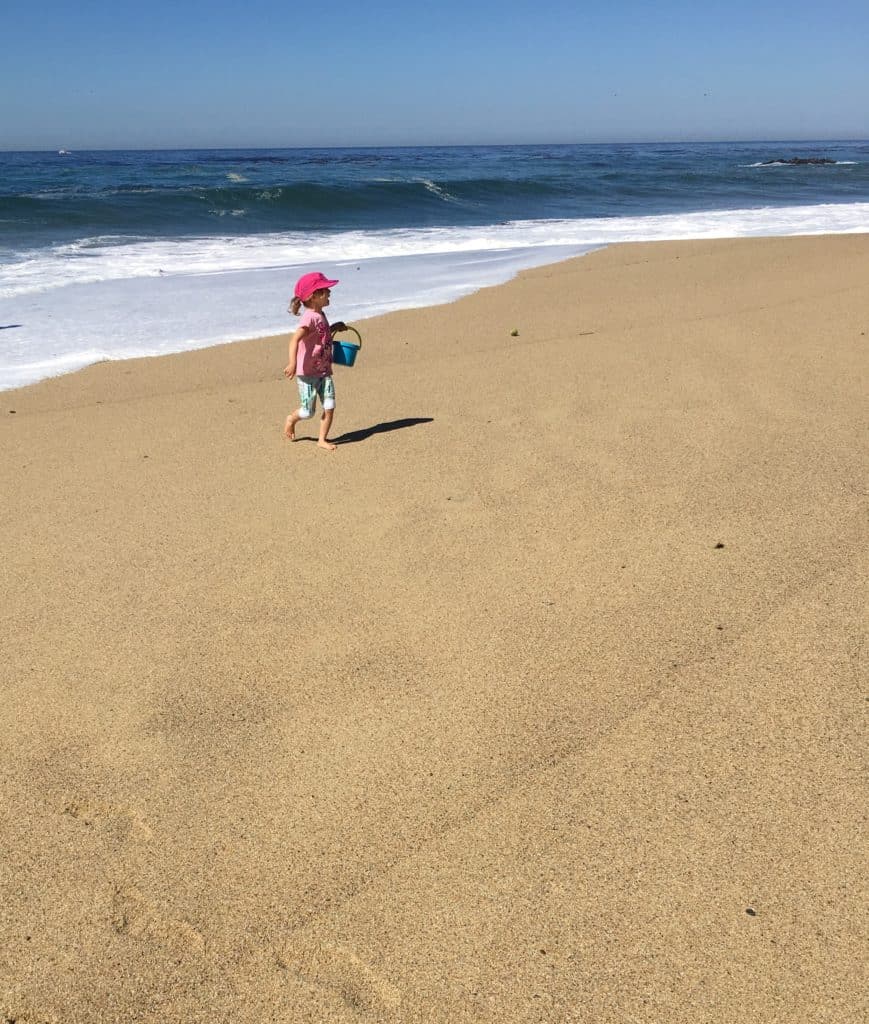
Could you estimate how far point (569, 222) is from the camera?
773 inches

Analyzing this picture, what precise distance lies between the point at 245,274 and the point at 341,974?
1169cm

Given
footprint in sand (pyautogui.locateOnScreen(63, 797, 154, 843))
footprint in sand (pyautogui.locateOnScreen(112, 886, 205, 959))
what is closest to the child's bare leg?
footprint in sand (pyautogui.locateOnScreen(63, 797, 154, 843))

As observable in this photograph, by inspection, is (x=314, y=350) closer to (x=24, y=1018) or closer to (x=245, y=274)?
(x=24, y=1018)

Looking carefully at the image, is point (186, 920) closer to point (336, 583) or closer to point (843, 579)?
point (336, 583)

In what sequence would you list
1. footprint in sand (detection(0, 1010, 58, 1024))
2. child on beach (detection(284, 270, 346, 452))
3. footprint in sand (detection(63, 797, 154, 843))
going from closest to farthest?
footprint in sand (detection(0, 1010, 58, 1024)), footprint in sand (detection(63, 797, 154, 843)), child on beach (detection(284, 270, 346, 452))

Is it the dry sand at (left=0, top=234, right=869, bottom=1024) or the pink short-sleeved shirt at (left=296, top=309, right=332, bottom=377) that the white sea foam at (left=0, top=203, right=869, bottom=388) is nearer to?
the pink short-sleeved shirt at (left=296, top=309, right=332, bottom=377)

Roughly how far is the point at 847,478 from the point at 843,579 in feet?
3.68

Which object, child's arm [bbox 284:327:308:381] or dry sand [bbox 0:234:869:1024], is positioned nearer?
dry sand [bbox 0:234:869:1024]

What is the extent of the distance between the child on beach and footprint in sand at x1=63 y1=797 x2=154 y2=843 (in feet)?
10.2

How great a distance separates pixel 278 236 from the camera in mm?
18156

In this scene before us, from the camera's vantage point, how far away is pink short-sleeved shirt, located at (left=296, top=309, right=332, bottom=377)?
547 cm

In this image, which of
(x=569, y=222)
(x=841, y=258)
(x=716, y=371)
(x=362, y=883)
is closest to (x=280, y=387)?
(x=716, y=371)

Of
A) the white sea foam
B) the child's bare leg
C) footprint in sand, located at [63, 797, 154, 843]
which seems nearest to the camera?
footprint in sand, located at [63, 797, 154, 843]

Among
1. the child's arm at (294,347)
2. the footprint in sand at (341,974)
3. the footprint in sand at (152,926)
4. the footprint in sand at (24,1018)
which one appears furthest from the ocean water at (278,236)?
the footprint in sand at (341,974)
